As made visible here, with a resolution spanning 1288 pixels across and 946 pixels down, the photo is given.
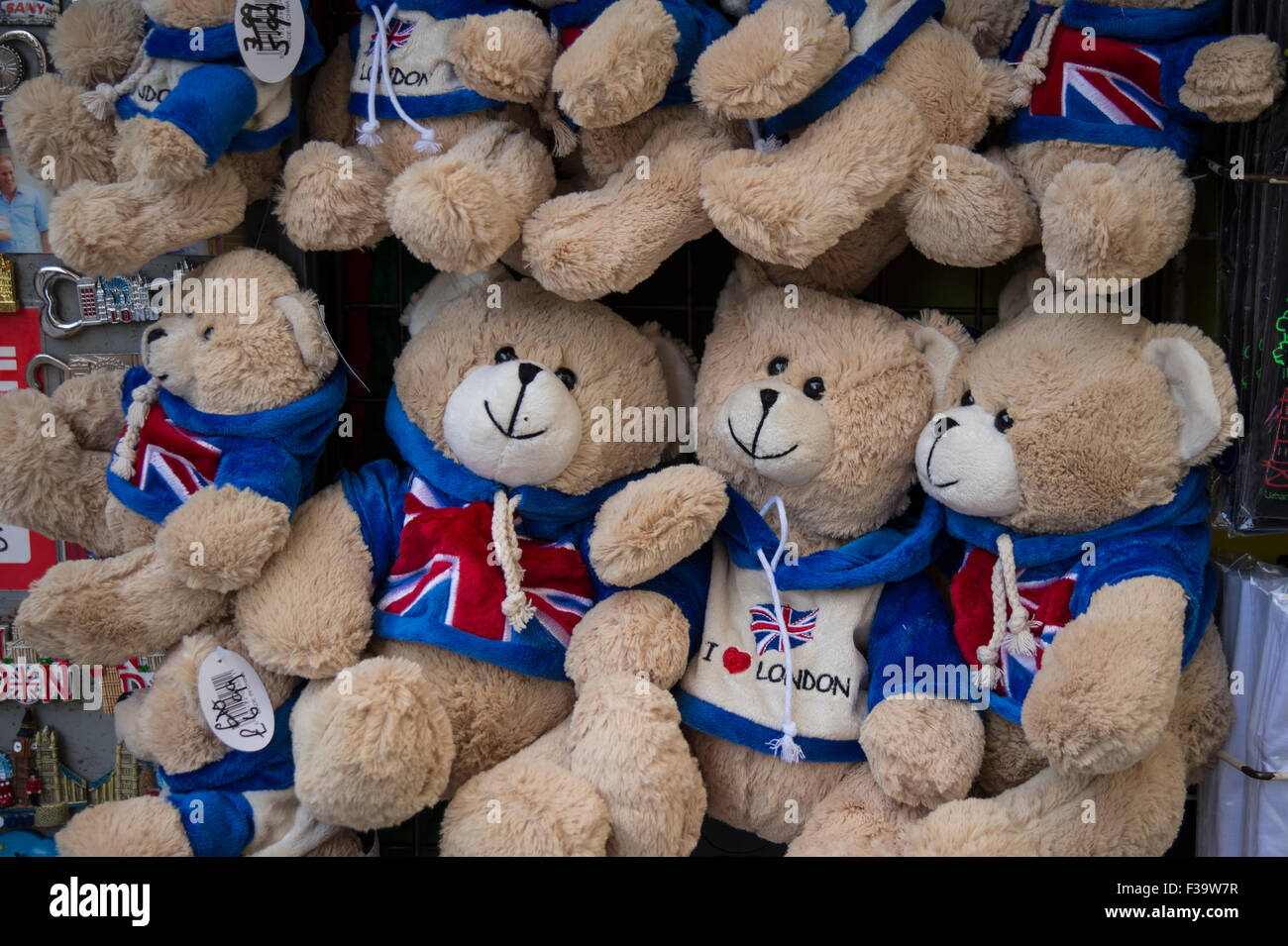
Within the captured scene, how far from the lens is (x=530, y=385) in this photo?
4.63 ft

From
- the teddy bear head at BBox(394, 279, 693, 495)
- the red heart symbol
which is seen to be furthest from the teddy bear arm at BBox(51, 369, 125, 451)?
the red heart symbol

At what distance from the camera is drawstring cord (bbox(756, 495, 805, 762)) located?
4.75 feet

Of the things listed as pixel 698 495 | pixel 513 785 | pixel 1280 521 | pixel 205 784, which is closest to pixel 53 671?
pixel 205 784

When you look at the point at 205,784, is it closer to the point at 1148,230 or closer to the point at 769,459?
the point at 769,459

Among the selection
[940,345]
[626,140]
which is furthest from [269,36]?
[940,345]

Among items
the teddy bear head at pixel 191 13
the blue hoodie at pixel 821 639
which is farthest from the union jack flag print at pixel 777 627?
the teddy bear head at pixel 191 13

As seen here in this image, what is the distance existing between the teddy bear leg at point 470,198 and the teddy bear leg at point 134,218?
0.26m

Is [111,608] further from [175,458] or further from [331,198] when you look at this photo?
[331,198]

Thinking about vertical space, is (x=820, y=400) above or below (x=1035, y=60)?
below

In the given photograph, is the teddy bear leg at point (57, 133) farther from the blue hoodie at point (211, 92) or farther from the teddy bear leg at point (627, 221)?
the teddy bear leg at point (627, 221)

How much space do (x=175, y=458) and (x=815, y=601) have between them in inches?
35.8

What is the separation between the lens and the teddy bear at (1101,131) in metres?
1.28

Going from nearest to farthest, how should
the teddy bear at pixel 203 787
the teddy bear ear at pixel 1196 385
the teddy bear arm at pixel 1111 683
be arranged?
the teddy bear arm at pixel 1111 683 → the teddy bear ear at pixel 1196 385 → the teddy bear at pixel 203 787

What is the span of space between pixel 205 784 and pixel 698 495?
79 cm
